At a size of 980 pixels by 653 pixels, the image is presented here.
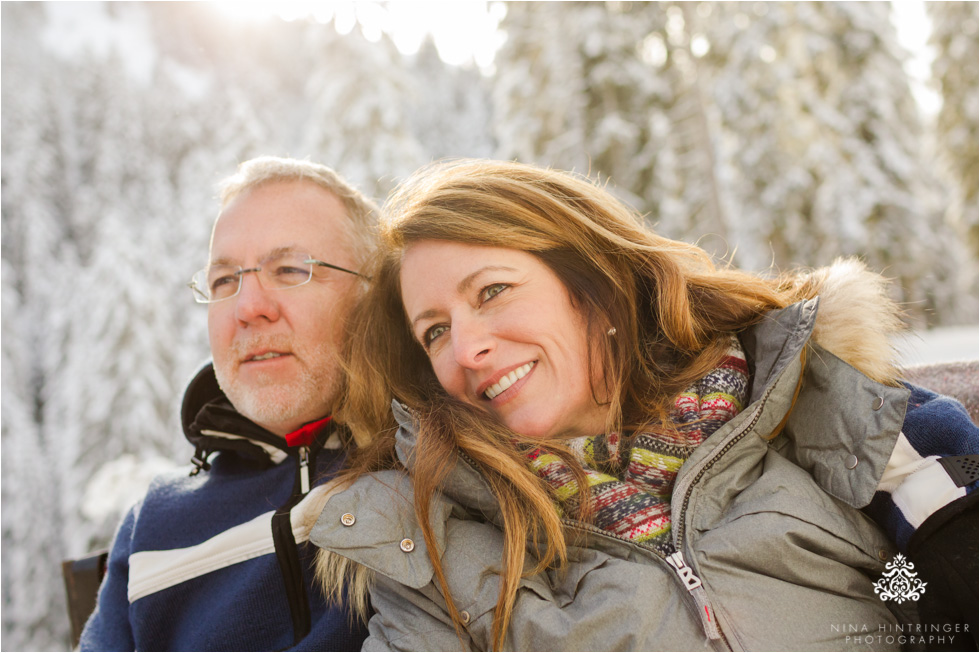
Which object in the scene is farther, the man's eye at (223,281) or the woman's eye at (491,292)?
the man's eye at (223,281)

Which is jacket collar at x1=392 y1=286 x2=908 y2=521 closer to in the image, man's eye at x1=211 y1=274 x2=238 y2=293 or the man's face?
the man's face

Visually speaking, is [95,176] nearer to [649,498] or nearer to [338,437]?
[338,437]

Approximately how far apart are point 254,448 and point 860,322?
2.47 m

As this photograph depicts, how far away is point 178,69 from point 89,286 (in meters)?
10.2

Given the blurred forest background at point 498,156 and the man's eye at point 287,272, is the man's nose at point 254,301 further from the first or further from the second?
the blurred forest background at point 498,156

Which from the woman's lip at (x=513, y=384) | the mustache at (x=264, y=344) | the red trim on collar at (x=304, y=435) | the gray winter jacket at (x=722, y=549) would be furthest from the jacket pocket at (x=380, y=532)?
the mustache at (x=264, y=344)

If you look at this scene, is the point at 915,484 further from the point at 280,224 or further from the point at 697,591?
the point at 280,224

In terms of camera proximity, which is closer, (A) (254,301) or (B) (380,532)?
(B) (380,532)

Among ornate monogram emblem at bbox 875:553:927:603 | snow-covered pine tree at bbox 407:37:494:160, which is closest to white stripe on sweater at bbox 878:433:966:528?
ornate monogram emblem at bbox 875:553:927:603

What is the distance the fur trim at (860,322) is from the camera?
73.7 inches

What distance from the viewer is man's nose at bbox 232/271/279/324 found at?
8.70 feet

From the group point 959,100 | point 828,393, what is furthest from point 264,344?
point 959,100

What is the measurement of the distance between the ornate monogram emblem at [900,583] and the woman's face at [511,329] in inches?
39.4

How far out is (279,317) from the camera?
2.70 meters
